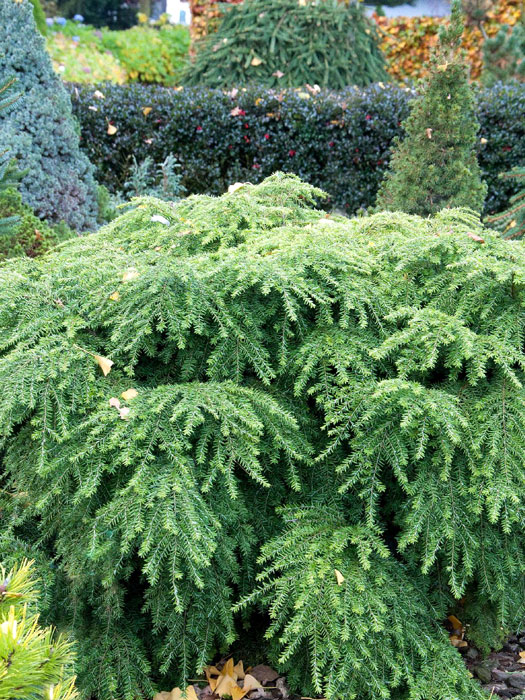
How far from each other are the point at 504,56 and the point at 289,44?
13.2 ft

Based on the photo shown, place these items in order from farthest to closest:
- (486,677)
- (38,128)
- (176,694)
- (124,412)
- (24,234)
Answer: (38,128), (24,234), (486,677), (176,694), (124,412)

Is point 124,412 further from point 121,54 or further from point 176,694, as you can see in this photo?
point 121,54

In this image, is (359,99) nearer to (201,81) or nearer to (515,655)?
(201,81)

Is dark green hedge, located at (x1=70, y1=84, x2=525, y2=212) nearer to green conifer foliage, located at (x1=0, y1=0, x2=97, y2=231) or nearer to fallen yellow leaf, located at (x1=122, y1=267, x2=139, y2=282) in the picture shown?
green conifer foliage, located at (x1=0, y1=0, x2=97, y2=231)

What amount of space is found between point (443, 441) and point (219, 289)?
89 cm

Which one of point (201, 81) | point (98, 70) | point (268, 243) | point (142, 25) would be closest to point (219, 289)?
point (268, 243)

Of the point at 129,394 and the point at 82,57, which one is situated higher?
the point at 82,57

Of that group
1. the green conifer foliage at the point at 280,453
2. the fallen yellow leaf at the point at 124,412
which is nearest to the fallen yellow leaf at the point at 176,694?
the green conifer foliage at the point at 280,453

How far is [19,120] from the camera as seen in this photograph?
4469mm

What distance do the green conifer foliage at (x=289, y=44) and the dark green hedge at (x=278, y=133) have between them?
3.61ft

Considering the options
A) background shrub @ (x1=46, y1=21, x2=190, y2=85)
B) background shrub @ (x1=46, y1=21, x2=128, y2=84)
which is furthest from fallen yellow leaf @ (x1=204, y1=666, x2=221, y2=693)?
background shrub @ (x1=46, y1=21, x2=190, y2=85)

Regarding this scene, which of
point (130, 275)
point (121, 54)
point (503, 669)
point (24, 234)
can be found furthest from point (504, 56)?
point (503, 669)

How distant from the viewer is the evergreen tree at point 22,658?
1.10m

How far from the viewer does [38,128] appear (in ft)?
14.9
